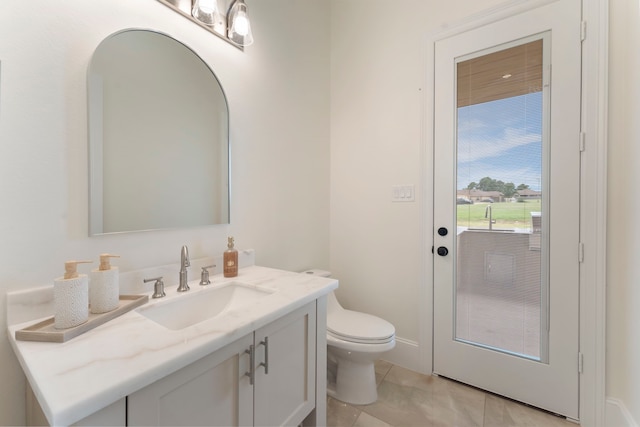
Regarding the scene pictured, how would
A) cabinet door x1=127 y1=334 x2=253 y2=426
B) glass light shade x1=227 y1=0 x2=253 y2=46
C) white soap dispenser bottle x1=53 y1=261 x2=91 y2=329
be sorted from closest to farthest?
cabinet door x1=127 y1=334 x2=253 y2=426, white soap dispenser bottle x1=53 y1=261 x2=91 y2=329, glass light shade x1=227 y1=0 x2=253 y2=46

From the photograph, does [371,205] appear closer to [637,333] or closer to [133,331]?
[637,333]

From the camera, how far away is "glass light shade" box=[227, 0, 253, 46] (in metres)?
1.34

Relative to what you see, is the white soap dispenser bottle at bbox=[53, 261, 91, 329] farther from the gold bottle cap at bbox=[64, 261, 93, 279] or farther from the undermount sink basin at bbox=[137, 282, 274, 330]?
the undermount sink basin at bbox=[137, 282, 274, 330]

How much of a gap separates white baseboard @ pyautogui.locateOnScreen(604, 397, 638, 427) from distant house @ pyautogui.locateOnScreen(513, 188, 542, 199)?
3.36 ft

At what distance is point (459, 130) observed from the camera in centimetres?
171

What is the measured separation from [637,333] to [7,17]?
2.55 m

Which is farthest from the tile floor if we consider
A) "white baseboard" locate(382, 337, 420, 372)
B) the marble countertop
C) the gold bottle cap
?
the gold bottle cap

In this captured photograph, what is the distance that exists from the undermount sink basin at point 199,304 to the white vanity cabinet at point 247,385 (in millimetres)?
222

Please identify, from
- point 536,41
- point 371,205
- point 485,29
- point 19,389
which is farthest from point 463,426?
point 485,29

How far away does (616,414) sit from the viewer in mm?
1270

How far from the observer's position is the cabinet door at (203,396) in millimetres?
607

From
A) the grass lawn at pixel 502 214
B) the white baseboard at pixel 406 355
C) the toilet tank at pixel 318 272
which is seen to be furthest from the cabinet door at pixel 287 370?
the grass lawn at pixel 502 214

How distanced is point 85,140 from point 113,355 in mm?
768

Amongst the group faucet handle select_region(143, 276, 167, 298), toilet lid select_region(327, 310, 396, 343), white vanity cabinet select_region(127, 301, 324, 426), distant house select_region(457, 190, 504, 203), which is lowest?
toilet lid select_region(327, 310, 396, 343)
